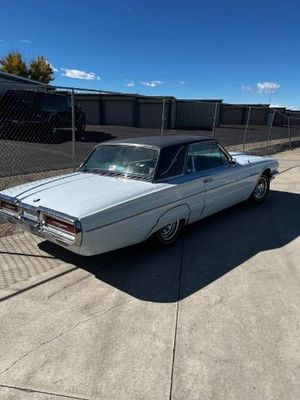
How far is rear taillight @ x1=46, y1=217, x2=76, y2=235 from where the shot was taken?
328 cm

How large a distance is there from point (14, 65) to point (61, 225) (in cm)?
4682

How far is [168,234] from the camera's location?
4.41 m

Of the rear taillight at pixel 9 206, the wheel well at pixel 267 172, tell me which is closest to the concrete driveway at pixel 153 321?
the rear taillight at pixel 9 206

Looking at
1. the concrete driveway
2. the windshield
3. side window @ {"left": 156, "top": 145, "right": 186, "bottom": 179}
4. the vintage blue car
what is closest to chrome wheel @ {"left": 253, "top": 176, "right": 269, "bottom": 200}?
the vintage blue car

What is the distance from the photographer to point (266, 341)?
280 centimetres

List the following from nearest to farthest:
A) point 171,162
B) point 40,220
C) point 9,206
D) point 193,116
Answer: point 40,220, point 9,206, point 171,162, point 193,116

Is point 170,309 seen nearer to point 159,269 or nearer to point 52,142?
point 159,269

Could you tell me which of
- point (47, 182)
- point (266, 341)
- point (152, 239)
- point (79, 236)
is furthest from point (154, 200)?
point (266, 341)

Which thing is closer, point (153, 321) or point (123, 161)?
point (153, 321)

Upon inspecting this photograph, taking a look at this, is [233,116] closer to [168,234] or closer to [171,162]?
[171,162]

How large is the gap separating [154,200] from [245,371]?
1.96 m

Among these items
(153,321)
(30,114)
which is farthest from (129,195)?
(30,114)

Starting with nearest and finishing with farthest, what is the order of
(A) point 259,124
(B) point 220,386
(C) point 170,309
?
(B) point 220,386 < (C) point 170,309 < (A) point 259,124

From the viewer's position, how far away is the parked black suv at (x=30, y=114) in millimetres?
12516
